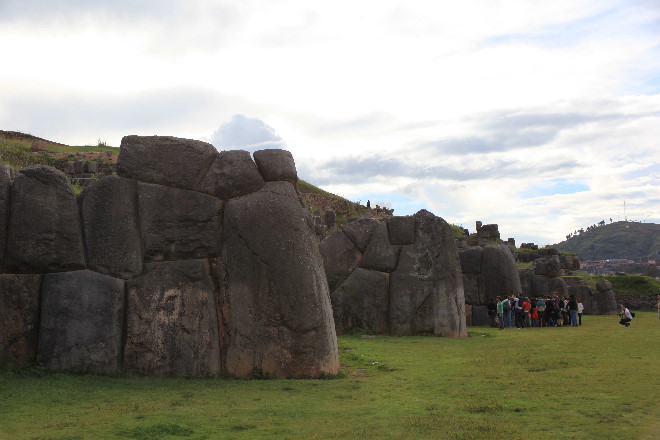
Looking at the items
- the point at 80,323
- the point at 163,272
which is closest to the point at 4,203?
the point at 80,323

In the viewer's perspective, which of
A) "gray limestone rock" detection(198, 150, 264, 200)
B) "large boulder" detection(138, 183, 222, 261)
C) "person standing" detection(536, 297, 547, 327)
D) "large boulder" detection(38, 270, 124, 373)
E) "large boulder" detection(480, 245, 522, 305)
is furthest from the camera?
"large boulder" detection(480, 245, 522, 305)

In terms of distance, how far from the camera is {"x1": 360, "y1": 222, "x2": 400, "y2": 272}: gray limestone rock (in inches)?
827

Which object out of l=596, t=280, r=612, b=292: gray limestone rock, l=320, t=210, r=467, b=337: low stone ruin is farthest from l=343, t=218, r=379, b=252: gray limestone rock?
l=596, t=280, r=612, b=292: gray limestone rock

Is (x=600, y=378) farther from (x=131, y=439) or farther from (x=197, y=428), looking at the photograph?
(x=131, y=439)

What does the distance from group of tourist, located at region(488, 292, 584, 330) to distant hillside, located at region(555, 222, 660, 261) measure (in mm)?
150988

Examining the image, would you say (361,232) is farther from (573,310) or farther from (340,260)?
(573,310)

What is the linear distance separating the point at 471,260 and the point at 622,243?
172259 millimetres

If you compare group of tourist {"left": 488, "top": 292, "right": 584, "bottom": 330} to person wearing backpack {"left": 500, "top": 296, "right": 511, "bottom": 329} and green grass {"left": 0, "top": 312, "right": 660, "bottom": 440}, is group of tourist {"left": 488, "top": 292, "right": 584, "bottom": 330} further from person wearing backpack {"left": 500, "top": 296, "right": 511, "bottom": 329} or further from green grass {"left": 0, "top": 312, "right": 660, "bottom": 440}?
green grass {"left": 0, "top": 312, "right": 660, "bottom": 440}

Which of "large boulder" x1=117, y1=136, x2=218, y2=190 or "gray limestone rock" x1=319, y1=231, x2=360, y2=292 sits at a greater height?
"large boulder" x1=117, y1=136, x2=218, y2=190

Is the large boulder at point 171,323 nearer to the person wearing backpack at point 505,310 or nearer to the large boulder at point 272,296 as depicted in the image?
the large boulder at point 272,296

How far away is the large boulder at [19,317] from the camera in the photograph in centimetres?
1034

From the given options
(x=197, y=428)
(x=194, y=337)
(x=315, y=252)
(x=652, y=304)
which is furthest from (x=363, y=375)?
(x=652, y=304)

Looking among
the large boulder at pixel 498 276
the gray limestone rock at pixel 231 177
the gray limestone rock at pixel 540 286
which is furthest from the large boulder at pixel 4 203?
the gray limestone rock at pixel 540 286

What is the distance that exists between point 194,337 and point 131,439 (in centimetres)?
432
